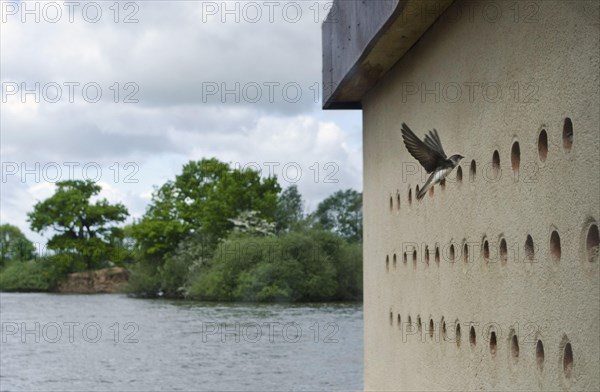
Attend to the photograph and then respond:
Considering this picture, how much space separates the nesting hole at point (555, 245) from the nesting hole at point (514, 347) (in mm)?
761

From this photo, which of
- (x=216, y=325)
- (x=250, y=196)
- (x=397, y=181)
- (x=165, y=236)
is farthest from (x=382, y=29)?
A: (x=165, y=236)

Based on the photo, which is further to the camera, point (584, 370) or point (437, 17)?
point (437, 17)

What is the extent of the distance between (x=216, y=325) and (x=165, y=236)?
2787 cm

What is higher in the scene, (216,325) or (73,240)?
(73,240)

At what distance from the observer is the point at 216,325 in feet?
107

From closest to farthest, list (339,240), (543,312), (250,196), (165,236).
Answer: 1. (543,312)
2. (339,240)
3. (250,196)
4. (165,236)

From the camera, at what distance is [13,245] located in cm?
8181

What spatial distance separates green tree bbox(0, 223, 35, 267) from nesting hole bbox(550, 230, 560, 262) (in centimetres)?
7117

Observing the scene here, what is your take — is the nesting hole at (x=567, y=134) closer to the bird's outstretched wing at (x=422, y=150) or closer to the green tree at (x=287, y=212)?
the bird's outstretched wing at (x=422, y=150)

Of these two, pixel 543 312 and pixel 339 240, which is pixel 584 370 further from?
pixel 339 240

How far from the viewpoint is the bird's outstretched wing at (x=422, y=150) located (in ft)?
18.6

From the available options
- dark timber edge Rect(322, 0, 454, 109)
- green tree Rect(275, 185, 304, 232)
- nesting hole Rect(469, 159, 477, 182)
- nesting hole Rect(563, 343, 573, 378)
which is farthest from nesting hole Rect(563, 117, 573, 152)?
green tree Rect(275, 185, 304, 232)

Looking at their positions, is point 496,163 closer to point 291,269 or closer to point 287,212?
point 291,269

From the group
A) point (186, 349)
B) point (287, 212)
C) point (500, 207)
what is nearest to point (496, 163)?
point (500, 207)
